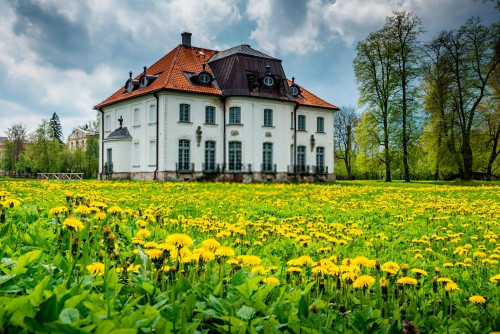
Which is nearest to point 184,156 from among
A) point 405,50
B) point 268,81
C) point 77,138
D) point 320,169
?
point 268,81

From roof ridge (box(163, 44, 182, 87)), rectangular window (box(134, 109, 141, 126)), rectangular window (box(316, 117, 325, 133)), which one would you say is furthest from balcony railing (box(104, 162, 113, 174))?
rectangular window (box(316, 117, 325, 133))

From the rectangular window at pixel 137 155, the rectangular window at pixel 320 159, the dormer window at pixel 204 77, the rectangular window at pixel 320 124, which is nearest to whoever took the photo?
the dormer window at pixel 204 77

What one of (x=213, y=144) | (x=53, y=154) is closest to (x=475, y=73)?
(x=213, y=144)

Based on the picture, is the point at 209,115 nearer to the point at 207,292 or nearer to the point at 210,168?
the point at 210,168

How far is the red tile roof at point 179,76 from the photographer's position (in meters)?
30.2

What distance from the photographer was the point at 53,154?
190ft

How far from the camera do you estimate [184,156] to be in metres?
30.5

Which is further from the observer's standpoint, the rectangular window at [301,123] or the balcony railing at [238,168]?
the rectangular window at [301,123]

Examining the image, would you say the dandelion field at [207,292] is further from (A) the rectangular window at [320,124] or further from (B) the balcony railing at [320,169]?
(A) the rectangular window at [320,124]

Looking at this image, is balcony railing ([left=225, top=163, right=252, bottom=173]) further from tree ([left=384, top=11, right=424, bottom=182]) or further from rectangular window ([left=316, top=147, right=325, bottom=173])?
tree ([left=384, top=11, right=424, bottom=182])

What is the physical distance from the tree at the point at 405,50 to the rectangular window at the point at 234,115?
1574cm

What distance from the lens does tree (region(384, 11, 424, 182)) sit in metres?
37.8

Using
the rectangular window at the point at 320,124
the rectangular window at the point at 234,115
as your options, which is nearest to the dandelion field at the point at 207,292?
the rectangular window at the point at 234,115

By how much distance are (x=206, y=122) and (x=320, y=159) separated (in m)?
A: 11.2
